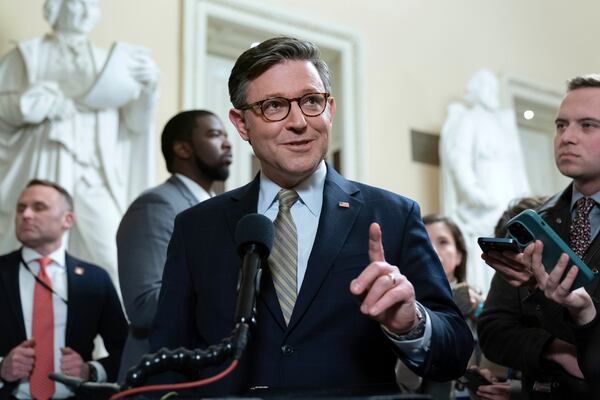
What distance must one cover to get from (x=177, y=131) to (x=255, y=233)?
2166 millimetres

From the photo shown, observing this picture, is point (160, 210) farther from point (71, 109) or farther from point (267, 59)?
point (71, 109)

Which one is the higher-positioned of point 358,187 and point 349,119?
point 349,119

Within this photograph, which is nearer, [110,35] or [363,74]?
[110,35]

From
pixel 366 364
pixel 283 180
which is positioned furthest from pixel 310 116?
pixel 366 364

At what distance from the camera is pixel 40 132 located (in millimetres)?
5527

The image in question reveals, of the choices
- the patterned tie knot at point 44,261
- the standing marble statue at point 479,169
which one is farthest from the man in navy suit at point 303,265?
the standing marble statue at point 479,169

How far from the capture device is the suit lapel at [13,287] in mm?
3670

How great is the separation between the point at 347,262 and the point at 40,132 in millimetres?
4044

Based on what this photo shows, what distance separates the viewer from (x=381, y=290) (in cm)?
153

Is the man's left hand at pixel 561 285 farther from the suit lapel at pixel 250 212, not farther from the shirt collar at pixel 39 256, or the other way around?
the shirt collar at pixel 39 256

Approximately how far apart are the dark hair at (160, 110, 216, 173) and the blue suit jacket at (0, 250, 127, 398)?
2.26 ft

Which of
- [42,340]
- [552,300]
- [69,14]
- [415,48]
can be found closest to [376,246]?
[552,300]

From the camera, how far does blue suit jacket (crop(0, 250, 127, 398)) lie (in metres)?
3.67

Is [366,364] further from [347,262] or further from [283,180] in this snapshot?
[283,180]
